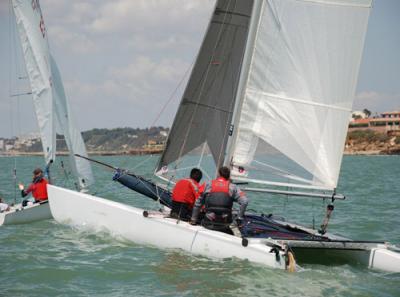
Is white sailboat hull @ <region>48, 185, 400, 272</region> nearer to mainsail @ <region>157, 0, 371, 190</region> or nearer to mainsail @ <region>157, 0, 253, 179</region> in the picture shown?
mainsail @ <region>157, 0, 371, 190</region>

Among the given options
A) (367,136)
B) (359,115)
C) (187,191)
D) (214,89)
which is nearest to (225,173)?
(187,191)

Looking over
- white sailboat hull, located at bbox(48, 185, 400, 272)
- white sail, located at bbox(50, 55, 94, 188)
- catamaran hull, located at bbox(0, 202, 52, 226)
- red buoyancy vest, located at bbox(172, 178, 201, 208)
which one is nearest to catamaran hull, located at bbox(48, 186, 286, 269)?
white sailboat hull, located at bbox(48, 185, 400, 272)

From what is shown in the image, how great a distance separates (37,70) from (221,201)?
5962 mm

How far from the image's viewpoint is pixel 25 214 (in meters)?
11.3

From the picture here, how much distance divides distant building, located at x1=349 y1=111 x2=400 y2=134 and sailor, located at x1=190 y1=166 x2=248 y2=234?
9426 centimetres

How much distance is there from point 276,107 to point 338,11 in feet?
5.03

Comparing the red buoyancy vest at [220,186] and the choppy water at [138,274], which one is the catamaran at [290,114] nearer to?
the choppy water at [138,274]

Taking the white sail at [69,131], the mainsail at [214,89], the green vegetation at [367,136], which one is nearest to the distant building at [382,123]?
the green vegetation at [367,136]

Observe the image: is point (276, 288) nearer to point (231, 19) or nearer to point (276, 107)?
point (276, 107)

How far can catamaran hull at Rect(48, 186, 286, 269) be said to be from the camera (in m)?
7.44

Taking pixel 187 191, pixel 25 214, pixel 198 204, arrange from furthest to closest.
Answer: pixel 25 214
pixel 187 191
pixel 198 204

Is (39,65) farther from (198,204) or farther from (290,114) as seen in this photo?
(290,114)

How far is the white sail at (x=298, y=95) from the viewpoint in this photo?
8555 millimetres

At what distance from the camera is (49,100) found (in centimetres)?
1221
